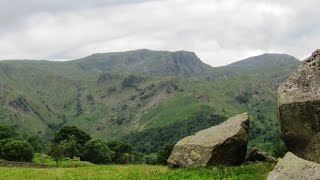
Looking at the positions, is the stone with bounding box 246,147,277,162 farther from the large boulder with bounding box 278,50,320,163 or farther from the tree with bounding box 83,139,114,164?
the tree with bounding box 83,139,114,164

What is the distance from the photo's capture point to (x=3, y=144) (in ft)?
347

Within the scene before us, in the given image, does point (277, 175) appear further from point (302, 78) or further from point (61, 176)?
point (61, 176)

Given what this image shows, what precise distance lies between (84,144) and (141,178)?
9949 cm

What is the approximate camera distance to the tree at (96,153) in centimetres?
11803

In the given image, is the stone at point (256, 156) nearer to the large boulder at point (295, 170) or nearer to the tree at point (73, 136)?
the large boulder at point (295, 170)

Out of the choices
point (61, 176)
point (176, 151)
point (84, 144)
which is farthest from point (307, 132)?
point (84, 144)

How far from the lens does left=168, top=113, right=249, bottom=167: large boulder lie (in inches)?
1468

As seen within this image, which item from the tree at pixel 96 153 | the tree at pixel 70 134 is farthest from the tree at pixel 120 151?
the tree at pixel 70 134

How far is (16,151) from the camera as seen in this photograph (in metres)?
98.6

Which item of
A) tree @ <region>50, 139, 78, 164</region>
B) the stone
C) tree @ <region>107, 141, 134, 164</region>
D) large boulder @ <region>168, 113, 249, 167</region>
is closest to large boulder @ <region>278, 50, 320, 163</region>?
large boulder @ <region>168, 113, 249, 167</region>

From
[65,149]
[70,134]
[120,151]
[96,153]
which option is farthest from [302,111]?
[120,151]

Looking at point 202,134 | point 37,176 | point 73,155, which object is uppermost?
point 202,134

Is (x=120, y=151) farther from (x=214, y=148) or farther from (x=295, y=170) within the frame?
(x=295, y=170)

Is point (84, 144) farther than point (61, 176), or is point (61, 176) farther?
point (84, 144)
